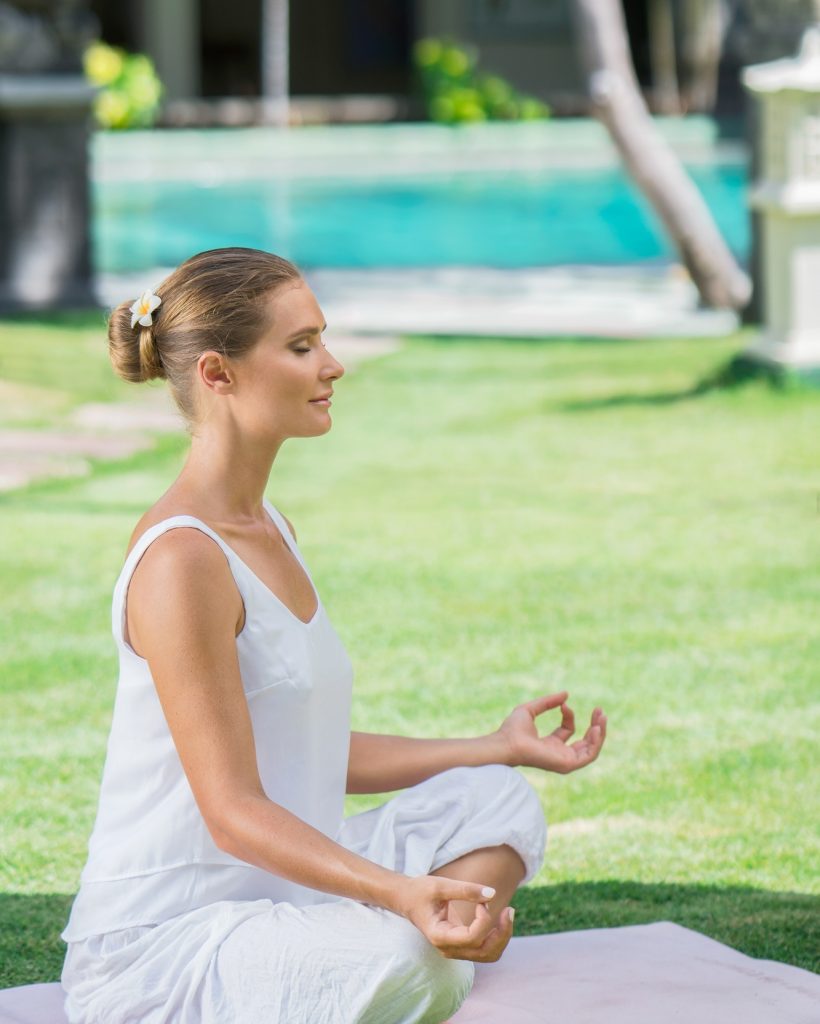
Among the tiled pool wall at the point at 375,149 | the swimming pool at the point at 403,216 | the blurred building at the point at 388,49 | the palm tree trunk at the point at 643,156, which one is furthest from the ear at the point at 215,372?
the blurred building at the point at 388,49

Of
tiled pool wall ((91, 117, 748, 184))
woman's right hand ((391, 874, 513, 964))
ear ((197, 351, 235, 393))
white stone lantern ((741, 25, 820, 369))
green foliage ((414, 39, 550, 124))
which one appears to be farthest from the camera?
green foliage ((414, 39, 550, 124))

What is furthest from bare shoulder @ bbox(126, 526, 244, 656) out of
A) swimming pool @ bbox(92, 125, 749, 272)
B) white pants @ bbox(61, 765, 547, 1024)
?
swimming pool @ bbox(92, 125, 749, 272)

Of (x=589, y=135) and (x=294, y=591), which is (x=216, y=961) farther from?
(x=589, y=135)

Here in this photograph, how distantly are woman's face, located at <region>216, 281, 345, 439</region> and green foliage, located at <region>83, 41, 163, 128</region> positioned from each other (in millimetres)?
16646

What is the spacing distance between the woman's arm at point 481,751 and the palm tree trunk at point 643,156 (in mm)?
6877

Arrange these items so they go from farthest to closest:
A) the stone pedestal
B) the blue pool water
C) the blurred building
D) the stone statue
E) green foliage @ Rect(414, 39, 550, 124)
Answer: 1. the blurred building
2. green foliage @ Rect(414, 39, 550, 124)
3. the blue pool water
4. the stone pedestal
5. the stone statue

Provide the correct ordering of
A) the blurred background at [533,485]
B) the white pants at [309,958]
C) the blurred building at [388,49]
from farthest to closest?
the blurred building at [388,49] → the blurred background at [533,485] → the white pants at [309,958]

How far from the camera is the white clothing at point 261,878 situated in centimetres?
190

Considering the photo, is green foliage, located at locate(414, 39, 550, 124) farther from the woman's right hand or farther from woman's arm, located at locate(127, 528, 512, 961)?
the woman's right hand

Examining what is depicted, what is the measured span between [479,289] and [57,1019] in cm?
878

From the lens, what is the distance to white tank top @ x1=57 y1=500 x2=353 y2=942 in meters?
1.98

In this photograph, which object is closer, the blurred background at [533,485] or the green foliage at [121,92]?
the blurred background at [533,485]

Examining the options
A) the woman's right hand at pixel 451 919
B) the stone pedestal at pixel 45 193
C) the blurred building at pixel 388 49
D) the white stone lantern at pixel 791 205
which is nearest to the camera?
the woman's right hand at pixel 451 919

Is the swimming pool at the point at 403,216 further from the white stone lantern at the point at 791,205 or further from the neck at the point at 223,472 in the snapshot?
the neck at the point at 223,472
